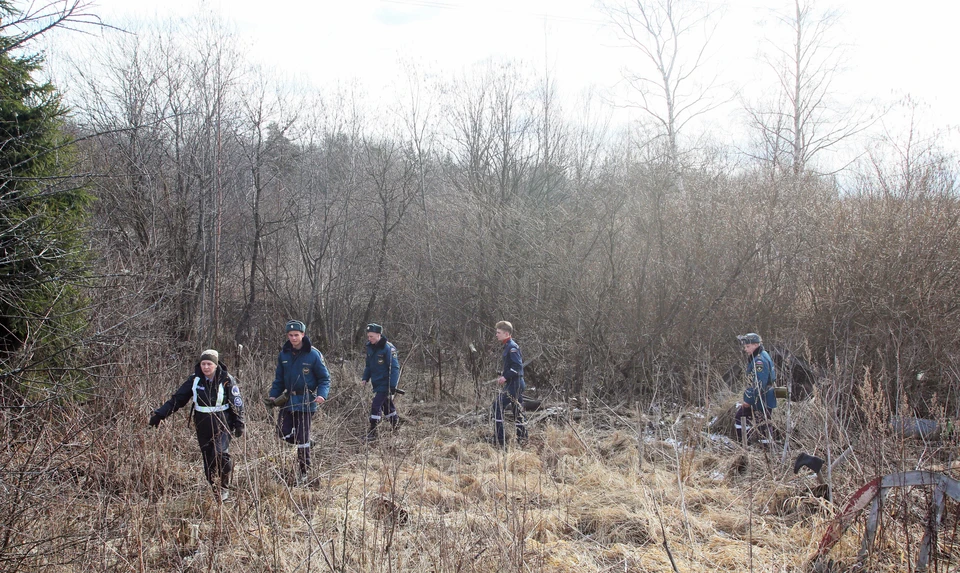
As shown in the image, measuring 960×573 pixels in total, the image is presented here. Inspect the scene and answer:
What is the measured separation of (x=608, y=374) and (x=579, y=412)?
1.54 m

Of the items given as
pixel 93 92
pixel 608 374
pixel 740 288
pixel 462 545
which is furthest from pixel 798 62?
pixel 462 545

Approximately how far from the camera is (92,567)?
143 inches

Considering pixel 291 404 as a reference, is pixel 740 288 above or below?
above

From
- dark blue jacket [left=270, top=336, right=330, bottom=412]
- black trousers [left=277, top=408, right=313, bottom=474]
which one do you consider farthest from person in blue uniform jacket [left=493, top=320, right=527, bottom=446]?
black trousers [left=277, top=408, right=313, bottom=474]

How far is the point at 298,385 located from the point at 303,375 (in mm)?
127

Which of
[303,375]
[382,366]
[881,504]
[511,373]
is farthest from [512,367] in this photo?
[881,504]

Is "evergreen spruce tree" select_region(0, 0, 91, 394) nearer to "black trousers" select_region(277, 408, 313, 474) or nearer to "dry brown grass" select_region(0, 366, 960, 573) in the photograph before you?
"dry brown grass" select_region(0, 366, 960, 573)

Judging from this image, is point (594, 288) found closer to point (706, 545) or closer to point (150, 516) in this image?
point (706, 545)

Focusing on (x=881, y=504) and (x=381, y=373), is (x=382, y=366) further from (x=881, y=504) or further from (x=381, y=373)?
(x=881, y=504)

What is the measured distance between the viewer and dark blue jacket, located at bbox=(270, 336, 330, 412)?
6254 mm

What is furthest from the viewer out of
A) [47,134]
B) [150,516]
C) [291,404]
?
[47,134]

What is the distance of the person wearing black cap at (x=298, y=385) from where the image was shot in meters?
6.10

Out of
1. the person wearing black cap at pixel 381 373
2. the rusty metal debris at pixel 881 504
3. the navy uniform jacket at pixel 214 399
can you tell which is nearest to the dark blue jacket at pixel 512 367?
the person wearing black cap at pixel 381 373

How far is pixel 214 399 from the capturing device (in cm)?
538
